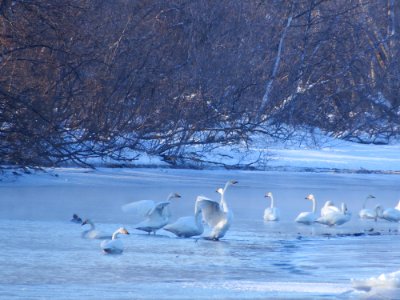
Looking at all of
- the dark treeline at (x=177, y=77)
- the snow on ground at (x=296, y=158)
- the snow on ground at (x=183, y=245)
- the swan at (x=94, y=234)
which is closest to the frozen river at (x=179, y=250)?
the snow on ground at (x=183, y=245)

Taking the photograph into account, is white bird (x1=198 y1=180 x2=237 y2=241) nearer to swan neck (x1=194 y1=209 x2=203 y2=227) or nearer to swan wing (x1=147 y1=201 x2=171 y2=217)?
swan neck (x1=194 y1=209 x2=203 y2=227)

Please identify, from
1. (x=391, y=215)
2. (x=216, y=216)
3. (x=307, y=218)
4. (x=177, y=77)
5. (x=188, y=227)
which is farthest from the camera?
(x=177, y=77)

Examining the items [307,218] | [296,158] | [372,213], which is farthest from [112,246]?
[296,158]

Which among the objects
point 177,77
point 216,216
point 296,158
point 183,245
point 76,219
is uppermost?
point 177,77

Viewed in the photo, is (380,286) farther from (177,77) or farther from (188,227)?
(177,77)

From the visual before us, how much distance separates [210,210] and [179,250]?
1259mm

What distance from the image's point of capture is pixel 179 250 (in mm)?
8750

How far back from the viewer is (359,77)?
91.2 feet

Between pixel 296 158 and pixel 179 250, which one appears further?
pixel 296 158

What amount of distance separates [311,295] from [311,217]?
4.52m

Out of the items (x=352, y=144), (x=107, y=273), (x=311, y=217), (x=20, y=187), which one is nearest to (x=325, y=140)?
(x=352, y=144)

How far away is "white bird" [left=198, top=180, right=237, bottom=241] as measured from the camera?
9.61 metres

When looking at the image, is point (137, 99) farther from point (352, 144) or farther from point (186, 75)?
point (352, 144)

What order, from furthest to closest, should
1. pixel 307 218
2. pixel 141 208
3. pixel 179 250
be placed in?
pixel 307 218
pixel 141 208
pixel 179 250
